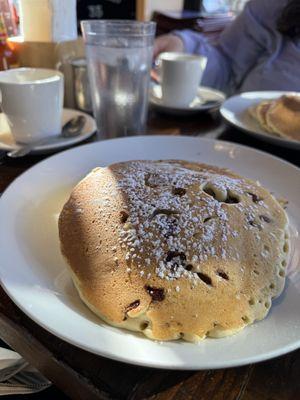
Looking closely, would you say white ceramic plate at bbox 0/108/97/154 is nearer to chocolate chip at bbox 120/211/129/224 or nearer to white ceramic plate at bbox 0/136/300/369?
white ceramic plate at bbox 0/136/300/369

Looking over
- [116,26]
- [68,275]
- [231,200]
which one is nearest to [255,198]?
[231,200]

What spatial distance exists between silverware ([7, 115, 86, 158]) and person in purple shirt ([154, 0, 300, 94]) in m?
0.84

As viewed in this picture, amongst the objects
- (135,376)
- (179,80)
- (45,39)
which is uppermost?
(45,39)

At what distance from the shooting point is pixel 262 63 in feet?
5.33

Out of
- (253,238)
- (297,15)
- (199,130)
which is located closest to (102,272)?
(253,238)

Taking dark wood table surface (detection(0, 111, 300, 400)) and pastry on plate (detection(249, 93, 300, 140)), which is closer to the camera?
dark wood table surface (detection(0, 111, 300, 400))

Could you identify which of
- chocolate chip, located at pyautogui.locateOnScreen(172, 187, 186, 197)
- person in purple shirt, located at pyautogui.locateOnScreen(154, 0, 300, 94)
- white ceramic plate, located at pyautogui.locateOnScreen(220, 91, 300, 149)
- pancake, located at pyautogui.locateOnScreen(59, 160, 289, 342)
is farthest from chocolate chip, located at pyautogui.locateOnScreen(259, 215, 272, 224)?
person in purple shirt, located at pyautogui.locateOnScreen(154, 0, 300, 94)

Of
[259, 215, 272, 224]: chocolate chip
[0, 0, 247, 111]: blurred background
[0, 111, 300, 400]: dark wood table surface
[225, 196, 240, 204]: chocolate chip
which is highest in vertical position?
[0, 0, 247, 111]: blurred background

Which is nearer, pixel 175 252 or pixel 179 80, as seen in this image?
pixel 175 252

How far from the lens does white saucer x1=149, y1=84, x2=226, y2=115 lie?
112cm

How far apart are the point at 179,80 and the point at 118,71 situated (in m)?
0.26

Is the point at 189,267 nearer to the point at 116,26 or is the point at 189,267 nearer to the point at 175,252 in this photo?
the point at 175,252

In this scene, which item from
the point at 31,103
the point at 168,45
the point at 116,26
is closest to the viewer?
the point at 31,103

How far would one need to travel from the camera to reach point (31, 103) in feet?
2.79
